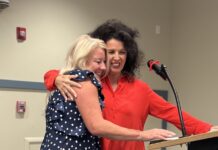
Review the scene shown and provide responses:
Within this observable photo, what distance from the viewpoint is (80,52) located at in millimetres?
1636

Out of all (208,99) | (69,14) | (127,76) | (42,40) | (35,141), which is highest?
(69,14)

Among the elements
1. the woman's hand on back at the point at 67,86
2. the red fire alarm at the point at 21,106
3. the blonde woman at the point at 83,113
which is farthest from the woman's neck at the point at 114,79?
the red fire alarm at the point at 21,106

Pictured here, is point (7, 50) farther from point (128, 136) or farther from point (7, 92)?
point (128, 136)

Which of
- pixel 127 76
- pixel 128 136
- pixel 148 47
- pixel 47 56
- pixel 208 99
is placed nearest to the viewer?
pixel 128 136

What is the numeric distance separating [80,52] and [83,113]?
0.27 metres

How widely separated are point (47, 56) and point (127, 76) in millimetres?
1659

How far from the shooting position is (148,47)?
4418 millimetres

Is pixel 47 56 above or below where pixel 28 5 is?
below

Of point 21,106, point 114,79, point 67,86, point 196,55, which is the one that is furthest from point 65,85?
point 196,55

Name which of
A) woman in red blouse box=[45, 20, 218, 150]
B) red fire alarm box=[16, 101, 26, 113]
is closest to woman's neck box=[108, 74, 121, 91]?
woman in red blouse box=[45, 20, 218, 150]

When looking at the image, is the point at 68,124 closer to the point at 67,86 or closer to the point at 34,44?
the point at 67,86

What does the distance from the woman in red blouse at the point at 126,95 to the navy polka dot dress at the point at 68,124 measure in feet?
1.19

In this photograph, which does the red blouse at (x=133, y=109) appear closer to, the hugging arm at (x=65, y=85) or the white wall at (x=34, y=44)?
the hugging arm at (x=65, y=85)

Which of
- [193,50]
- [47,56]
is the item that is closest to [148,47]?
[193,50]
